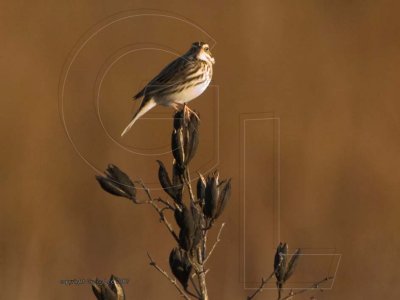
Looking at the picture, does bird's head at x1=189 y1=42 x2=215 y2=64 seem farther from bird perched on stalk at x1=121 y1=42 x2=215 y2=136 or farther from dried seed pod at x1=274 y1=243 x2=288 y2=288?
dried seed pod at x1=274 y1=243 x2=288 y2=288

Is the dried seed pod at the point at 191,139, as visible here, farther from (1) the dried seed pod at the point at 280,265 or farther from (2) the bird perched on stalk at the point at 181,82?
(1) the dried seed pod at the point at 280,265

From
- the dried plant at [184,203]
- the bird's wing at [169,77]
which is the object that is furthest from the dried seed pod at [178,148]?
the bird's wing at [169,77]

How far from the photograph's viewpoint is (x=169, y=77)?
908 millimetres

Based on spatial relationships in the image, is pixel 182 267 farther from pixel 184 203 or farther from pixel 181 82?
pixel 181 82

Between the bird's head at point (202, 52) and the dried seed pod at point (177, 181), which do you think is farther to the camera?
the bird's head at point (202, 52)

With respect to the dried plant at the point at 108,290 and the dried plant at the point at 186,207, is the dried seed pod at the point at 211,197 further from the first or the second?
the dried plant at the point at 108,290

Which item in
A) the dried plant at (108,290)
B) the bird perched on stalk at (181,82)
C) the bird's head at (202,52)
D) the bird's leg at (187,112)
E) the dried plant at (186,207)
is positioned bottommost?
the dried plant at (108,290)

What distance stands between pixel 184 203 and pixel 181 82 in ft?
0.53

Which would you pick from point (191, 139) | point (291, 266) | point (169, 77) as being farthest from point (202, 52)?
point (291, 266)

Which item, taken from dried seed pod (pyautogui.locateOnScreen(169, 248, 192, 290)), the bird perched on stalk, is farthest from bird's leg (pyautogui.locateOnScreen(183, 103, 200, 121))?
dried seed pod (pyautogui.locateOnScreen(169, 248, 192, 290))

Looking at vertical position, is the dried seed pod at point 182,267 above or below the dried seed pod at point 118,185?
below

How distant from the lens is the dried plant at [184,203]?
0.77 meters

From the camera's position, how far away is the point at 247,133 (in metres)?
1.33

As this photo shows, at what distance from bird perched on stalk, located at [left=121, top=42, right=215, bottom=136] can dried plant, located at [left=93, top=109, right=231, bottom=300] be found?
6 cm
